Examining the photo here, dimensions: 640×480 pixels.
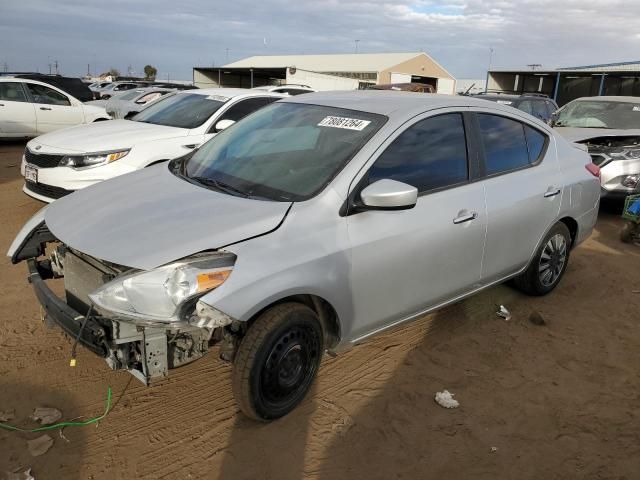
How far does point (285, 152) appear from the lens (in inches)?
134

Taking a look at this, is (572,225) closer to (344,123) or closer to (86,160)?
(344,123)

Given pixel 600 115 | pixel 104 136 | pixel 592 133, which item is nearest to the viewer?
pixel 104 136

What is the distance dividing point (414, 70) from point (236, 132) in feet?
166

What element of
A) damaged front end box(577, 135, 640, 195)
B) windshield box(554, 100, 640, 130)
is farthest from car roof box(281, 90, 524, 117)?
windshield box(554, 100, 640, 130)

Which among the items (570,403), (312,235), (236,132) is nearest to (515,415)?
(570,403)

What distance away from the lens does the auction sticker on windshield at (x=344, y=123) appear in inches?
128

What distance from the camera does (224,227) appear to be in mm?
2645

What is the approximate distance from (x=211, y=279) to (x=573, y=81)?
151 feet

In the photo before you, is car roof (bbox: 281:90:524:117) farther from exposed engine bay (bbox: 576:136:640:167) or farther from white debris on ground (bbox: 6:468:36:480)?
exposed engine bay (bbox: 576:136:640:167)

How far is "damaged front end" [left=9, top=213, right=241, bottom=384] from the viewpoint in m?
2.42

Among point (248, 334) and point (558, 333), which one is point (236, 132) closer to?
point (248, 334)

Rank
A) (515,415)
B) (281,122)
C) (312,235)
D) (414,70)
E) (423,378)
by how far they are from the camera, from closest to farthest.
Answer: (312,235) < (515,415) < (423,378) < (281,122) < (414,70)

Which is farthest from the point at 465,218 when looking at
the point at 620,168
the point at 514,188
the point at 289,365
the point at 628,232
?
the point at 620,168

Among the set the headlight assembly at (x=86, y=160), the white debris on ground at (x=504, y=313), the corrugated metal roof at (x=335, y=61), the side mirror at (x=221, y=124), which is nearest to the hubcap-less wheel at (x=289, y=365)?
the white debris on ground at (x=504, y=313)
